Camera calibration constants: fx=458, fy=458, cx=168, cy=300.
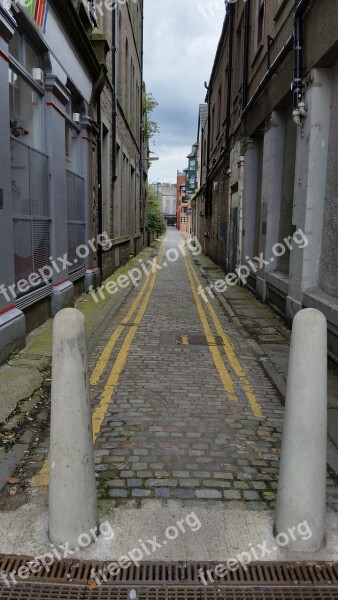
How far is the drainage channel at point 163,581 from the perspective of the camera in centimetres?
237

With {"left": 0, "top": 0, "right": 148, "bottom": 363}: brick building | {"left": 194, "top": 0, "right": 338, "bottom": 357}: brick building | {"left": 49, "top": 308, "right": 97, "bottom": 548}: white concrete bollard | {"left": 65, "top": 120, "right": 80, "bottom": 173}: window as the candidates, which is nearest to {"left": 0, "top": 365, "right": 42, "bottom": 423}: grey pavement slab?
{"left": 0, "top": 0, "right": 148, "bottom": 363}: brick building

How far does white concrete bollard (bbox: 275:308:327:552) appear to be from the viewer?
2518 millimetres

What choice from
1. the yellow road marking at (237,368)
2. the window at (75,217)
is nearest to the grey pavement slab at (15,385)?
the yellow road marking at (237,368)

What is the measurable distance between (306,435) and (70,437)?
1.32m

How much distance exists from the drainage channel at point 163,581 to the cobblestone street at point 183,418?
0.61m

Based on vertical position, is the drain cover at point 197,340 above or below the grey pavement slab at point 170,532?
above

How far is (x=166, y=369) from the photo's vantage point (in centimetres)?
603

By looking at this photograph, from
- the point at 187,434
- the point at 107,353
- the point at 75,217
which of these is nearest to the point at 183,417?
the point at 187,434

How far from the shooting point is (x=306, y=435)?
255cm

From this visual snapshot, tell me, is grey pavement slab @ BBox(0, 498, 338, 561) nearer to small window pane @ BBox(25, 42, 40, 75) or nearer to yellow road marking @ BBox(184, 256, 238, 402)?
yellow road marking @ BBox(184, 256, 238, 402)

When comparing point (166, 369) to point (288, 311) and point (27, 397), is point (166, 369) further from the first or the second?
point (288, 311)

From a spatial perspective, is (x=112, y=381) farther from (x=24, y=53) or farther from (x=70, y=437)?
(x=24, y=53)

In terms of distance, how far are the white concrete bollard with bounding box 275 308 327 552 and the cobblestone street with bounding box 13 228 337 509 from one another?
0.53 m

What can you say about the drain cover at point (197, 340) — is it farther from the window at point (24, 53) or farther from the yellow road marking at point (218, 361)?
the window at point (24, 53)
